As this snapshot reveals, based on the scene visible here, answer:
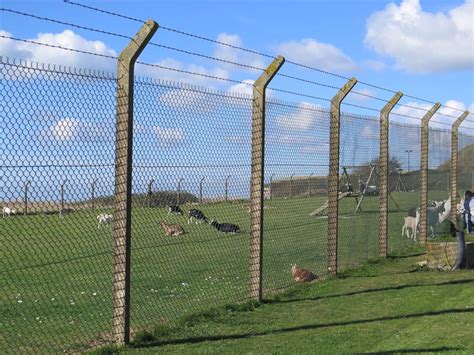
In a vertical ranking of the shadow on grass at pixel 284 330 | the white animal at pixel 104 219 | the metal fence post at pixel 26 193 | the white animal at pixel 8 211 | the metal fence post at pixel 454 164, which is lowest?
the shadow on grass at pixel 284 330

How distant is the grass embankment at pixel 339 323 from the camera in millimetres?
6824

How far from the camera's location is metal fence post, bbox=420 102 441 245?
15836mm

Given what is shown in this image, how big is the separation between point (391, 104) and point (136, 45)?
25.4 ft

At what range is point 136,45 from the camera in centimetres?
688

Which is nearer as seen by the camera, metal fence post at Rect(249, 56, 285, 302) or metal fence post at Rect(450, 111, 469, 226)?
metal fence post at Rect(249, 56, 285, 302)

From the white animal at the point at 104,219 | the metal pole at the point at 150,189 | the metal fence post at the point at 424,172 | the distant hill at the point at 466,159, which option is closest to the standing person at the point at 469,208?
the distant hill at the point at 466,159

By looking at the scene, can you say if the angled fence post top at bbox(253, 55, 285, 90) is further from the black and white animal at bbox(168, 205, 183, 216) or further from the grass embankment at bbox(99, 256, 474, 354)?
the grass embankment at bbox(99, 256, 474, 354)

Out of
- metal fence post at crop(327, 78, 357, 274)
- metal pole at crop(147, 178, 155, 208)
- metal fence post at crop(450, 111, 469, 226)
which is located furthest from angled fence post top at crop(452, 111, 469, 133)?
metal pole at crop(147, 178, 155, 208)

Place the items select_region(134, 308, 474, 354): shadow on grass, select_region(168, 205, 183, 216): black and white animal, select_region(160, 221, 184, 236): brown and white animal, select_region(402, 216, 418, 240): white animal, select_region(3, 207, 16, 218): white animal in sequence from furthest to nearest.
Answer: select_region(402, 216, 418, 240): white animal
select_region(160, 221, 184, 236): brown and white animal
select_region(168, 205, 183, 216): black and white animal
select_region(134, 308, 474, 354): shadow on grass
select_region(3, 207, 16, 218): white animal

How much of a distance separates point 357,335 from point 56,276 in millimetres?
5687

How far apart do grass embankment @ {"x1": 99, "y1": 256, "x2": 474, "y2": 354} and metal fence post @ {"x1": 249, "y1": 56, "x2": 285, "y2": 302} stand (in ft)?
1.32

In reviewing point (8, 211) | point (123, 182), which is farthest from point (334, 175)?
point (8, 211)

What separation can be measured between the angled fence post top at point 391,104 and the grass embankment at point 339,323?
3.82 meters

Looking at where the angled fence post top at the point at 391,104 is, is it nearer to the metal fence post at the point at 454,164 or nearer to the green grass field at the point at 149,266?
the green grass field at the point at 149,266
